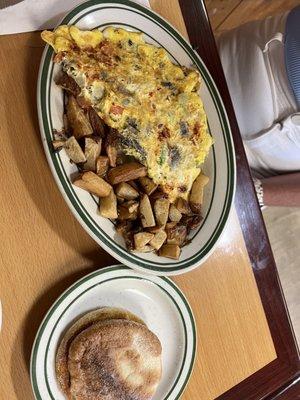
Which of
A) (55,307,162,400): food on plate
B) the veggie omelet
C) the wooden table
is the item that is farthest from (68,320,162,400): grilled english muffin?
the veggie omelet

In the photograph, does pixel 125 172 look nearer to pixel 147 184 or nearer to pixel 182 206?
pixel 147 184

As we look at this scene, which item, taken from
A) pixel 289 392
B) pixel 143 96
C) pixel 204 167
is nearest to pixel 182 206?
pixel 204 167

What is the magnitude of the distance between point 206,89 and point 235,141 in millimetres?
179

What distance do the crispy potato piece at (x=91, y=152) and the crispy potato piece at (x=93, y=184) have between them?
22 mm

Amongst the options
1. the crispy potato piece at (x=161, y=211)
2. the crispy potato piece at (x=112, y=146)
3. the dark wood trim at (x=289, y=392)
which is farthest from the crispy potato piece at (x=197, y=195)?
the dark wood trim at (x=289, y=392)

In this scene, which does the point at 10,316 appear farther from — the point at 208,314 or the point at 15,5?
the point at 15,5

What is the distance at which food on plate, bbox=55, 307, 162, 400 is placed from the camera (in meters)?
1.03

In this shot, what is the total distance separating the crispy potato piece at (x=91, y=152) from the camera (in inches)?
40.8

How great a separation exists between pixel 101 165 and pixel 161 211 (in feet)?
0.55

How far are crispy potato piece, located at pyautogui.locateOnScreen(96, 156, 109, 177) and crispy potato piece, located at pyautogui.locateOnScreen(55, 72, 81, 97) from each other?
0.14 m

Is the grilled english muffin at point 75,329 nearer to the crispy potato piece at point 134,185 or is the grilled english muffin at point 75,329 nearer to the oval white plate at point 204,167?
the oval white plate at point 204,167

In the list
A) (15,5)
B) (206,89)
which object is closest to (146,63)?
(206,89)

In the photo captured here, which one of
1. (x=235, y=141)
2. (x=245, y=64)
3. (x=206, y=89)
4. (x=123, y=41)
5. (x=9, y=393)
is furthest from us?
(x=245, y=64)

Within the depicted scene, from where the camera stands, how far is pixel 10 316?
1.03m
